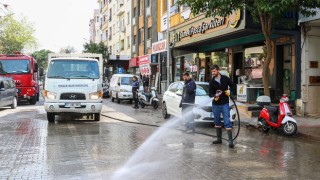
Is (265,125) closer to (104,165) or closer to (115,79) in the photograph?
(104,165)

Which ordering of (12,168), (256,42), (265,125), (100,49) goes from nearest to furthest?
(12,168) < (265,125) < (256,42) < (100,49)

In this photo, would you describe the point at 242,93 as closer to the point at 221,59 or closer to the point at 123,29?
the point at 221,59

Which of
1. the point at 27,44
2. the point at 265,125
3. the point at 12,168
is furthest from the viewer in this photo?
the point at 27,44

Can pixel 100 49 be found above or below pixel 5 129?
above

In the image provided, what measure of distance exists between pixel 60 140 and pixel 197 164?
4.18 metres

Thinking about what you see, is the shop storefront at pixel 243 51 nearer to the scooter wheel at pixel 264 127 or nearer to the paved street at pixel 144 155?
the scooter wheel at pixel 264 127

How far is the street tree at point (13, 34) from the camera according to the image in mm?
54719

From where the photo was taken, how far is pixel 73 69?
47.2 feet

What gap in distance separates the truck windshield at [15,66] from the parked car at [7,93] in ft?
6.95

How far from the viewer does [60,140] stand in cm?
1006

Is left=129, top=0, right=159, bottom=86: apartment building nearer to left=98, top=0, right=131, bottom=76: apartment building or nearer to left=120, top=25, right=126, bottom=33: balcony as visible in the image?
left=98, top=0, right=131, bottom=76: apartment building

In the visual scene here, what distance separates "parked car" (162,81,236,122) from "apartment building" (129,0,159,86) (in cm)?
1494

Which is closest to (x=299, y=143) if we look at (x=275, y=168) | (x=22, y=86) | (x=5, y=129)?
→ (x=275, y=168)

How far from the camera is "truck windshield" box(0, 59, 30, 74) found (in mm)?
22680
